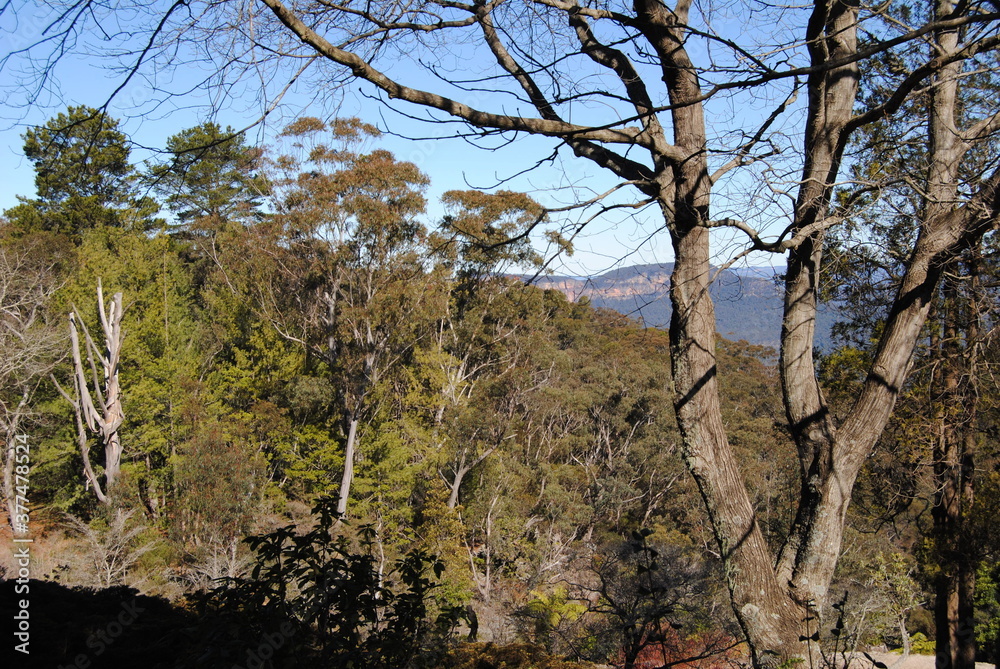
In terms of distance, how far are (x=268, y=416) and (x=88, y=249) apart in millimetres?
7209

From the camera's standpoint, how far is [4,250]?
50.2ft

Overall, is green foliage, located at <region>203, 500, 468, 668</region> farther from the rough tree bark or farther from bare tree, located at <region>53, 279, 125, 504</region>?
bare tree, located at <region>53, 279, 125, 504</region>

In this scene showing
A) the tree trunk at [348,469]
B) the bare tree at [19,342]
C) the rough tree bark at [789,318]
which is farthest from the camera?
the tree trunk at [348,469]

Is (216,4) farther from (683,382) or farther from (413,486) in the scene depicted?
(413,486)

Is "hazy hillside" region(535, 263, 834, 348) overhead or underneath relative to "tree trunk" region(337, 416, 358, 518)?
overhead

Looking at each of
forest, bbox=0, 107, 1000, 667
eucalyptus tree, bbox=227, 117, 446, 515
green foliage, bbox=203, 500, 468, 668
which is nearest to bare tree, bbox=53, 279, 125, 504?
forest, bbox=0, 107, 1000, 667

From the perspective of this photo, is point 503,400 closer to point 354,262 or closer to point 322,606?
point 354,262

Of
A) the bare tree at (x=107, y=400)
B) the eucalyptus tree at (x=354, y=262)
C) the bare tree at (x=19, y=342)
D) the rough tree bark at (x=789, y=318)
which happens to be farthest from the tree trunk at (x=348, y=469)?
the rough tree bark at (x=789, y=318)

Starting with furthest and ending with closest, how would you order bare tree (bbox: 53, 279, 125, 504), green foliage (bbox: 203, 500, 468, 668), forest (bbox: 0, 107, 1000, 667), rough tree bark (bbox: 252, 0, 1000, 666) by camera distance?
1. bare tree (bbox: 53, 279, 125, 504)
2. forest (bbox: 0, 107, 1000, 667)
3. rough tree bark (bbox: 252, 0, 1000, 666)
4. green foliage (bbox: 203, 500, 468, 668)

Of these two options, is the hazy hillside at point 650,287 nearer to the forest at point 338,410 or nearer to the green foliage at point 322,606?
the green foliage at point 322,606

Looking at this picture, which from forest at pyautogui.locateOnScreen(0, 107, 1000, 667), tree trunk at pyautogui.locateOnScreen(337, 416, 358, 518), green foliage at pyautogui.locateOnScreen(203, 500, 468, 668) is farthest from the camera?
tree trunk at pyautogui.locateOnScreen(337, 416, 358, 518)

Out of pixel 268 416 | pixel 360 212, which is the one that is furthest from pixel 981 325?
pixel 268 416

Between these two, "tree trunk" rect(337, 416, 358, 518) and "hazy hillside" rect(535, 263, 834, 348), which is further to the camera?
"tree trunk" rect(337, 416, 358, 518)

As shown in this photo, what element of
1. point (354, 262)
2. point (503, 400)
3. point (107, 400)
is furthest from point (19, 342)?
point (503, 400)
